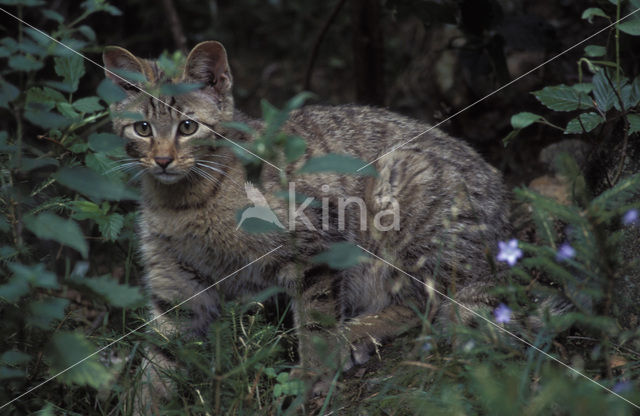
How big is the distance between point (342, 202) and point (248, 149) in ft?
3.25

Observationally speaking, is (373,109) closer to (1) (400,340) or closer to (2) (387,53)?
(1) (400,340)

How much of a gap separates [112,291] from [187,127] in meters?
1.46

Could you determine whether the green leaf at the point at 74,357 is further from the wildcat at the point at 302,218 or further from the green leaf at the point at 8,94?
the wildcat at the point at 302,218

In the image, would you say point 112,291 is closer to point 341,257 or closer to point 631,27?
point 341,257

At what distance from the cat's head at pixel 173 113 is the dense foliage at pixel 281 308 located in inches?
7.1

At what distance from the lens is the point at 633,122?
292 centimetres

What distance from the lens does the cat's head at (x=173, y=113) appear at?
3158 millimetres

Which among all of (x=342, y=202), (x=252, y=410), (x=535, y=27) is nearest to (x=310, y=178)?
(x=342, y=202)

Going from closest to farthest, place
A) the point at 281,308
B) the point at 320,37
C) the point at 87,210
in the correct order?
1. the point at 87,210
2. the point at 281,308
3. the point at 320,37

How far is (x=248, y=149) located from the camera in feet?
8.66

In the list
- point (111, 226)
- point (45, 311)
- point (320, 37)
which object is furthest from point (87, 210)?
point (320, 37)

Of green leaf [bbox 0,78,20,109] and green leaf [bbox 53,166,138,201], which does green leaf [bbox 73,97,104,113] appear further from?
green leaf [bbox 53,166,138,201]

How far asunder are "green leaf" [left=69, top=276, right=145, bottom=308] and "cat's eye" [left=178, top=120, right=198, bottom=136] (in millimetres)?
1347

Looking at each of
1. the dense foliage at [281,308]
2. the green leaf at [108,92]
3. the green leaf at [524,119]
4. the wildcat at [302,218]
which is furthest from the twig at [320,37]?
the green leaf at [108,92]
